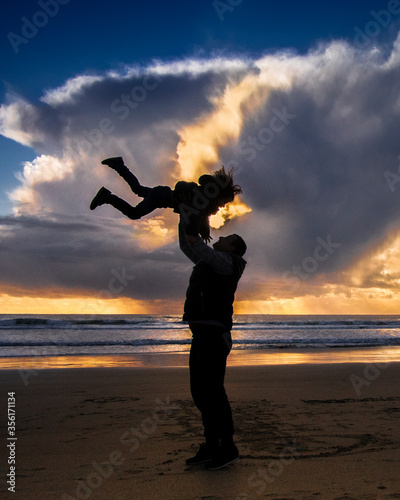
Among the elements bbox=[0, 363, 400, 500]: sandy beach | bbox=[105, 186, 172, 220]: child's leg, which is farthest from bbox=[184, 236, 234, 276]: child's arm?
bbox=[0, 363, 400, 500]: sandy beach

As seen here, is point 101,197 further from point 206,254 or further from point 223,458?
point 223,458

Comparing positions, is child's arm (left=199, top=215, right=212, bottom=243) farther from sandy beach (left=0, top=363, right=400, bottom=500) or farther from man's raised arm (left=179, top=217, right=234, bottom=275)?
sandy beach (left=0, top=363, right=400, bottom=500)

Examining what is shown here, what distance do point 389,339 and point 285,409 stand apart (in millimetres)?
20076

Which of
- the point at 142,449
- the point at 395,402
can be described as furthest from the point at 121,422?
the point at 395,402

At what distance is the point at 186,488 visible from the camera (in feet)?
9.84

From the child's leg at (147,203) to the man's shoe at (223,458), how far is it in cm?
206

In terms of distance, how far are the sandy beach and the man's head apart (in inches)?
69.5

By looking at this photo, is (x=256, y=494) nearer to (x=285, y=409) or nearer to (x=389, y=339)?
(x=285, y=409)

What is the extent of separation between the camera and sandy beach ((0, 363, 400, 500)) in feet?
9.93

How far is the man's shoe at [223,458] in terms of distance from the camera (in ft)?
11.0

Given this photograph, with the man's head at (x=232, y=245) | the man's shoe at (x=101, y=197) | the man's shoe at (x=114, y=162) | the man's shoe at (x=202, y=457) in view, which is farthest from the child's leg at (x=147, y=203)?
the man's shoe at (x=202, y=457)

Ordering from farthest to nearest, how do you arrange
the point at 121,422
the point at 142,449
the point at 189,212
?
the point at 121,422 → the point at 142,449 → the point at 189,212

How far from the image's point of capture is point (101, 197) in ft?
12.6

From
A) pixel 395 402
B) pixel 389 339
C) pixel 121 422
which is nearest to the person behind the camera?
pixel 121 422
